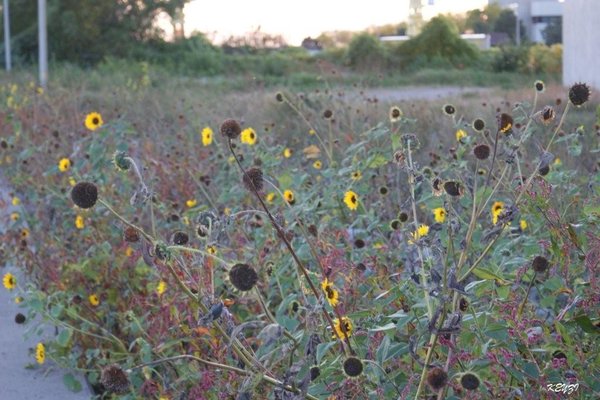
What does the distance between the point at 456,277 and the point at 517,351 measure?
318 millimetres

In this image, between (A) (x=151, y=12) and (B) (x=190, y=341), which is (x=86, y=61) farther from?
(B) (x=190, y=341)

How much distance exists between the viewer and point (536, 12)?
2178cm

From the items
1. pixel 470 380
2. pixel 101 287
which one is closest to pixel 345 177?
pixel 101 287

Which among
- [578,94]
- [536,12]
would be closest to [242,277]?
[578,94]

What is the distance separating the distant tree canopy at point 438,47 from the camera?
3216 centimetres

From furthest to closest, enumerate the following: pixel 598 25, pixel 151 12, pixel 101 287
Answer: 1. pixel 151 12
2. pixel 598 25
3. pixel 101 287

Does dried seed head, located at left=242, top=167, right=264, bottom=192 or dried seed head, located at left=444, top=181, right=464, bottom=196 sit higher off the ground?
dried seed head, located at left=242, top=167, right=264, bottom=192

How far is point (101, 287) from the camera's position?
14.9 ft

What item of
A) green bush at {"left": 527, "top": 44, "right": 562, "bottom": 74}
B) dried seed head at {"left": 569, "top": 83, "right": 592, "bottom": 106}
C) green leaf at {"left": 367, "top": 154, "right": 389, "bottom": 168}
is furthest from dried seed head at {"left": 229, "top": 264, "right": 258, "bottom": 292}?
green bush at {"left": 527, "top": 44, "right": 562, "bottom": 74}

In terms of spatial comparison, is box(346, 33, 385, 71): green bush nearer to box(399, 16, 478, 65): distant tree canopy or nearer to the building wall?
box(399, 16, 478, 65): distant tree canopy

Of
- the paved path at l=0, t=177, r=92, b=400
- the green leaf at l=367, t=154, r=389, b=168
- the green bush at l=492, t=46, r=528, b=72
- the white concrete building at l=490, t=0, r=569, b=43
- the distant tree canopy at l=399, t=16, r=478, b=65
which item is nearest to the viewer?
the paved path at l=0, t=177, r=92, b=400

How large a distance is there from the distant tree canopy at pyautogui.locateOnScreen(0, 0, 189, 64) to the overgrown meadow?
Result: 27771 mm

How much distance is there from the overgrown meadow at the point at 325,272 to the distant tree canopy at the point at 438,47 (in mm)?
24858

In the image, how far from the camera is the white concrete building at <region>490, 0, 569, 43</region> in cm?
1979
